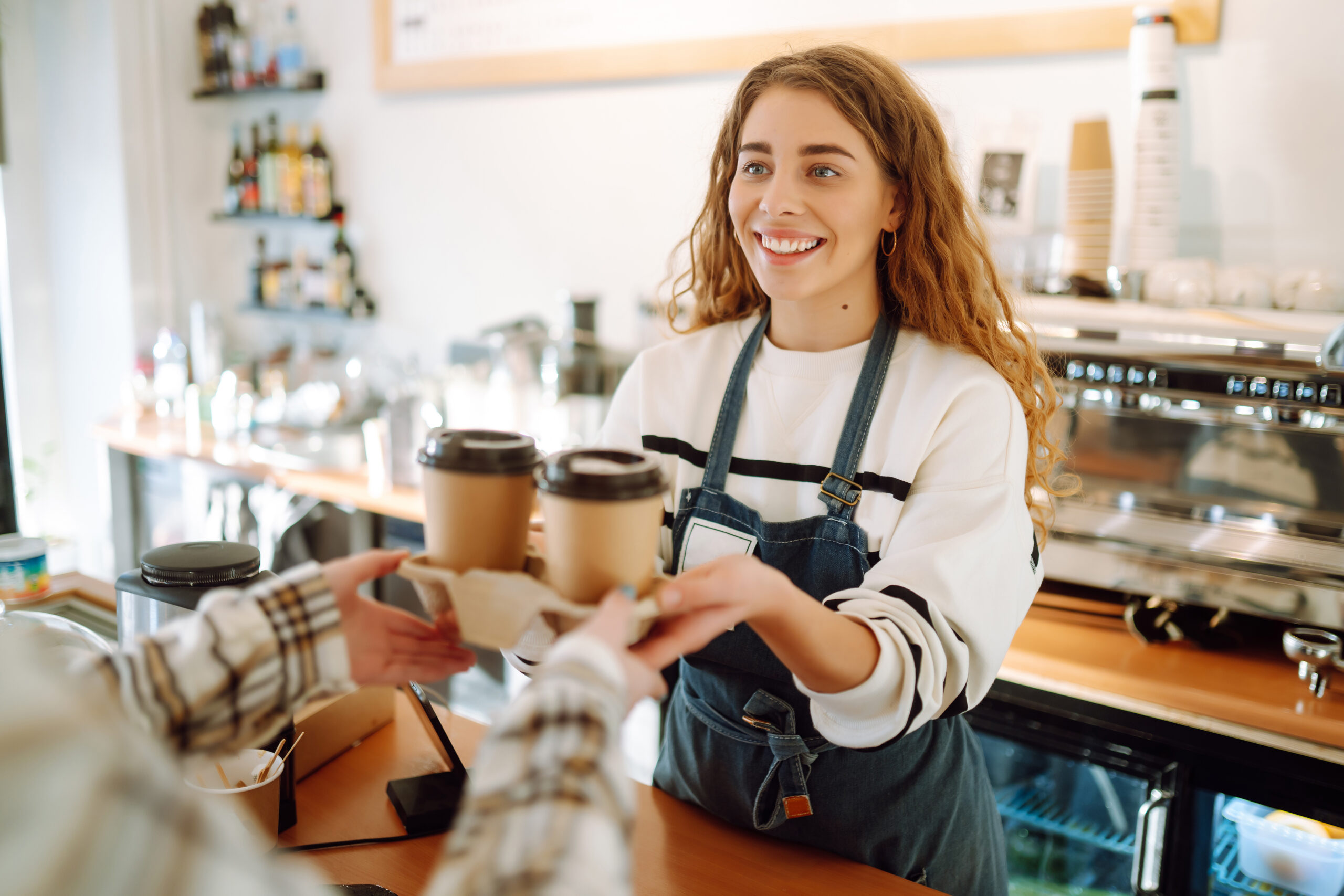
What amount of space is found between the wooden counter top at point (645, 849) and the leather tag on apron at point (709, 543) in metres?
0.31

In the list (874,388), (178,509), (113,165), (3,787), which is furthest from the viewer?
(113,165)

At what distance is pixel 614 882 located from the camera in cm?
52

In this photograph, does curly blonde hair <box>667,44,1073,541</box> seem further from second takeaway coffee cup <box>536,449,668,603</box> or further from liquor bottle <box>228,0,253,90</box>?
liquor bottle <box>228,0,253,90</box>

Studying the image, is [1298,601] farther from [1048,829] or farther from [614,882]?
[614,882]

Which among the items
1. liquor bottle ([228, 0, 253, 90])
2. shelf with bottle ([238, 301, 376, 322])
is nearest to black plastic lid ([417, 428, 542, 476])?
shelf with bottle ([238, 301, 376, 322])

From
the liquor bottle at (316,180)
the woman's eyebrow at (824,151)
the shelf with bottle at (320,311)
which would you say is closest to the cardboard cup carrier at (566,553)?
the woman's eyebrow at (824,151)

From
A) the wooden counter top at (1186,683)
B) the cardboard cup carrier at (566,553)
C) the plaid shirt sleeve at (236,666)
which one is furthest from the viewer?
the wooden counter top at (1186,683)

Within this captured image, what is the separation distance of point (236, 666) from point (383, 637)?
0.56 feet

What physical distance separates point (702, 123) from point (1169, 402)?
1589mm

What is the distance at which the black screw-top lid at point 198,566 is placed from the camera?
3.58 feet

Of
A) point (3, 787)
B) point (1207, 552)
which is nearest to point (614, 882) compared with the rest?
point (3, 787)

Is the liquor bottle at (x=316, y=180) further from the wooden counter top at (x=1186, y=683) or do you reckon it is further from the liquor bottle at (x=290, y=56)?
the wooden counter top at (x=1186, y=683)

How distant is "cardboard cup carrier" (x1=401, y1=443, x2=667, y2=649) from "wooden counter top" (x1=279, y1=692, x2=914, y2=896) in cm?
35

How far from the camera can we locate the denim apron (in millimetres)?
1200
